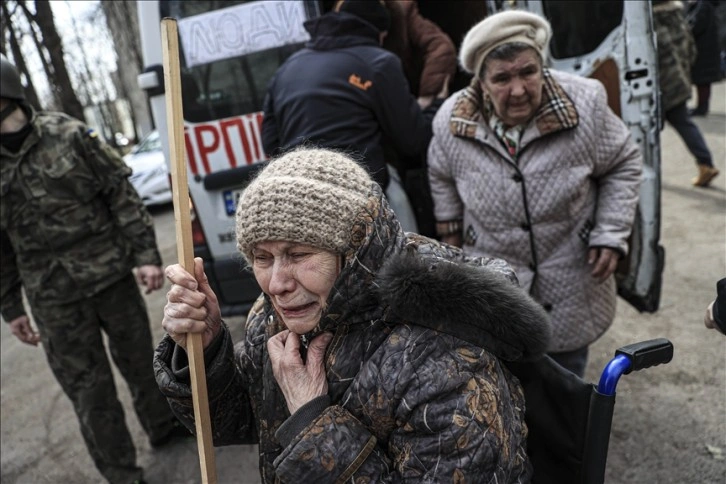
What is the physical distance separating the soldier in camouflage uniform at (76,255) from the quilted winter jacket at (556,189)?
1665 mm

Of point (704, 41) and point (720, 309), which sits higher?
point (720, 309)

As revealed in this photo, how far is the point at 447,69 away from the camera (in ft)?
11.8

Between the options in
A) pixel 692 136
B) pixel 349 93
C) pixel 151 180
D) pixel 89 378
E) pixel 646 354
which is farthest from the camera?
pixel 151 180

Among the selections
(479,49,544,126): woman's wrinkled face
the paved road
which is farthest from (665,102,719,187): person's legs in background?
(479,49,544,126): woman's wrinkled face

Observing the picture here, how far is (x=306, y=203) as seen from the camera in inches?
50.0

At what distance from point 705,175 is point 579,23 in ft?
12.6

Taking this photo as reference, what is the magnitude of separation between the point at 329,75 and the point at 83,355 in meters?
1.84

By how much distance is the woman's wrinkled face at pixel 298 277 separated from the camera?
134 cm

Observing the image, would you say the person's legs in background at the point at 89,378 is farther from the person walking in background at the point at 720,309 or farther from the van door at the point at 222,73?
the person walking in background at the point at 720,309

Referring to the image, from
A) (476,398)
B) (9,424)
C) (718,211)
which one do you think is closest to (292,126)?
(476,398)

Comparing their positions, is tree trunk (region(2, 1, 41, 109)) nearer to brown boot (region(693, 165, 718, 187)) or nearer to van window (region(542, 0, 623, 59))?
van window (region(542, 0, 623, 59))

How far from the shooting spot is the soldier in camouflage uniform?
8.98ft

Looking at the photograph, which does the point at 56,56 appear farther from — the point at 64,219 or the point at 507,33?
the point at 507,33

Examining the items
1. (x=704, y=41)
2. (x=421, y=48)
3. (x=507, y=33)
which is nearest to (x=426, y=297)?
(x=507, y=33)
